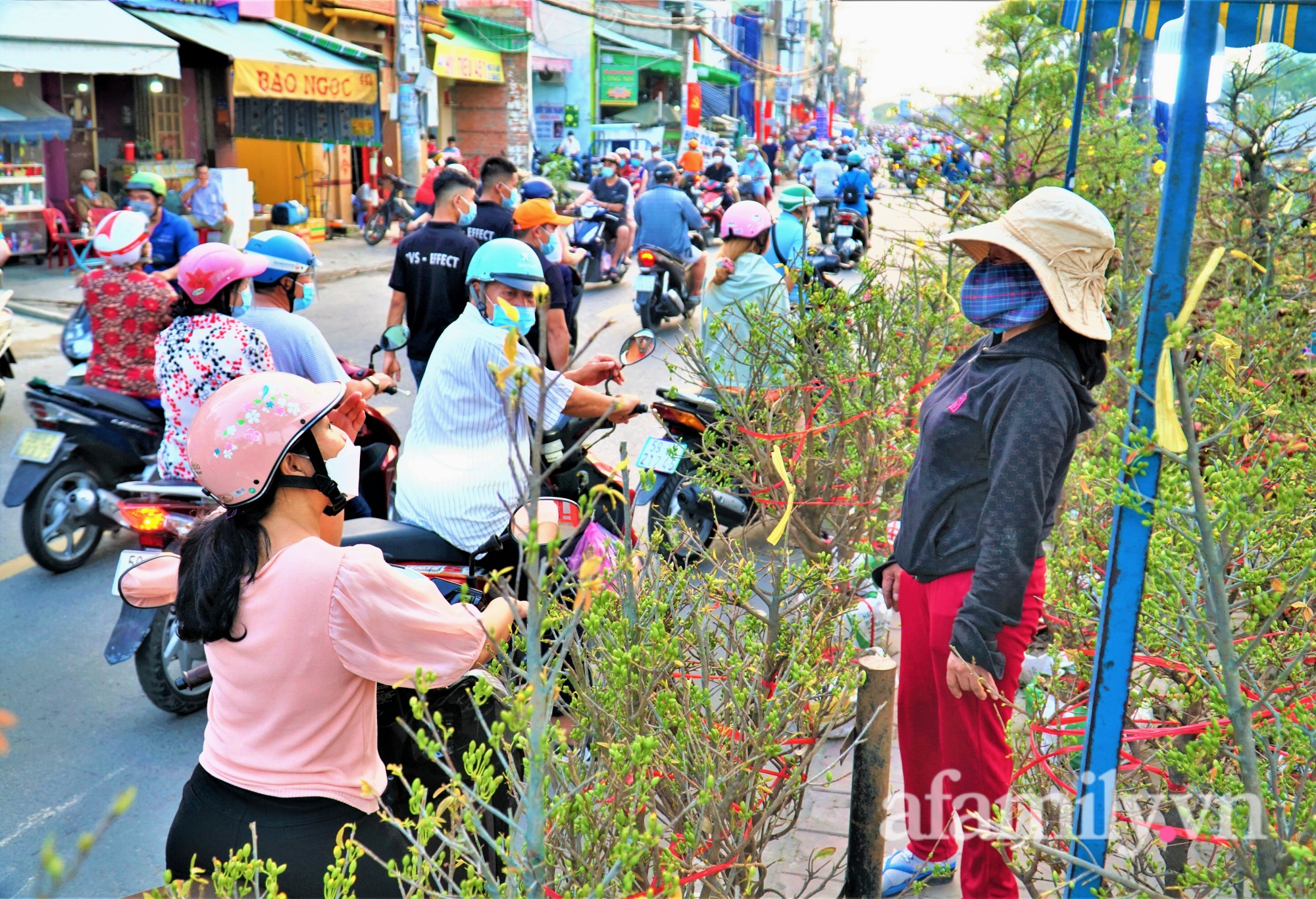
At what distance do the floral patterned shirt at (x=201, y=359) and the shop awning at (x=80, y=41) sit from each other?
9.89 metres

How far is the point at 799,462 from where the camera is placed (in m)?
4.48

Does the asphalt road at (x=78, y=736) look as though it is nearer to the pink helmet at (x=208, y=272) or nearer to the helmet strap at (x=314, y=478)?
the helmet strap at (x=314, y=478)

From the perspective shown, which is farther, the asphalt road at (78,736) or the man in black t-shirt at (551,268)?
the man in black t-shirt at (551,268)

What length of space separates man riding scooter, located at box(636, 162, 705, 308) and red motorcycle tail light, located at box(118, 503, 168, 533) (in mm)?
7931

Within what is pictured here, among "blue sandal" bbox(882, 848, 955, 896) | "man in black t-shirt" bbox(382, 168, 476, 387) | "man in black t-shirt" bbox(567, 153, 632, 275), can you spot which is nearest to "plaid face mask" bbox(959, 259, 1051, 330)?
"blue sandal" bbox(882, 848, 955, 896)

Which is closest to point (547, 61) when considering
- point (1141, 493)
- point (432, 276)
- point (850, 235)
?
Answer: point (850, 235)

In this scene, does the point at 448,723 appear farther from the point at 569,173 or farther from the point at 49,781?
the point at 569,173

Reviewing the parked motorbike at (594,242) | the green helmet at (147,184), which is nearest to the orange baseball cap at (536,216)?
the green helmet at (147,184)

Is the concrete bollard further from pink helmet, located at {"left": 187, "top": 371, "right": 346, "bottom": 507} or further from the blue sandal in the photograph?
pink helmet, located at {"left": 187, "top": 371, "right": 346, "bottom": 507}

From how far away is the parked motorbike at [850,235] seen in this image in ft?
51.4

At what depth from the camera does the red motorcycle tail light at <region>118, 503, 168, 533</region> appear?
429cm

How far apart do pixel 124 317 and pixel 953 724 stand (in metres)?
4.41

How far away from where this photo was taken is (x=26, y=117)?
13.8m

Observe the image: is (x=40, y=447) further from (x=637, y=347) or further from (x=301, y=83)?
(x=301, y=83)
